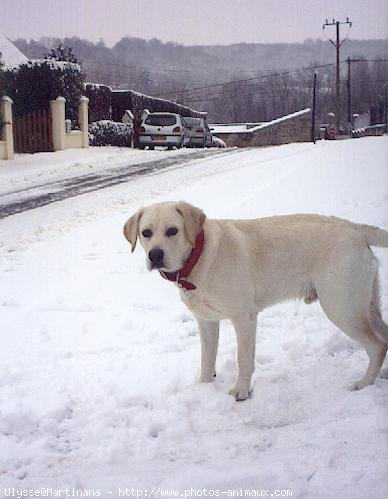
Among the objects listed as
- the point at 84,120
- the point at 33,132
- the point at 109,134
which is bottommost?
the point at 33,132

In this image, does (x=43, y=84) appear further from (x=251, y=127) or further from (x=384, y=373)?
Result: (x=251, y=127)

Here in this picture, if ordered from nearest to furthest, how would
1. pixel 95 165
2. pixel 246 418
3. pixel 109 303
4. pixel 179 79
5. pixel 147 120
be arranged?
1. pixel 246 418
2. pixel 109 303
3. pixel 179 79
4. pixel 95 165
5. pixel 147 120

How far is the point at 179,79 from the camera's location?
239 inches

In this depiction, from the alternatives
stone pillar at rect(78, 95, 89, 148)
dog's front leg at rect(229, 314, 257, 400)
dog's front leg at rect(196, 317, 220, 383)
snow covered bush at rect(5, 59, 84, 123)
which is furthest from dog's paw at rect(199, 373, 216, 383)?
stone pillar at rect(78, 95, 89, 148)

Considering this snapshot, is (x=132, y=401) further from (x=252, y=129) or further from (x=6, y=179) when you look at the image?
(x=252, y=129)

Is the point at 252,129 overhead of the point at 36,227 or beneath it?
overhead

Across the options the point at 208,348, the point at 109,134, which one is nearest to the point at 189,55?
the point at 208,348

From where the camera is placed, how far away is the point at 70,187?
12945 mm

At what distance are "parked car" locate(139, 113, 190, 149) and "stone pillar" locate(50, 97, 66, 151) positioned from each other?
18.1 feet

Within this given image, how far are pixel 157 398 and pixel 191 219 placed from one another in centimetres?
120

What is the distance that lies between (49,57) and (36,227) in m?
16.5

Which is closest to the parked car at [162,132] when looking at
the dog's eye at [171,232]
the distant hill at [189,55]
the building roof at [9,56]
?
the building roof at [9,56]

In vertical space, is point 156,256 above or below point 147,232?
below

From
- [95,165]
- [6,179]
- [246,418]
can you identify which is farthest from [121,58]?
[95,165]
